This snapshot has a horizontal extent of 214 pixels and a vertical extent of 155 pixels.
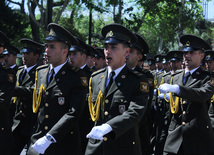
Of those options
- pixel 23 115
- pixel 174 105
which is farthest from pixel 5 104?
pixel 174 105

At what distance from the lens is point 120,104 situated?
3.49 metres

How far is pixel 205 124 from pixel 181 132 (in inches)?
15.2

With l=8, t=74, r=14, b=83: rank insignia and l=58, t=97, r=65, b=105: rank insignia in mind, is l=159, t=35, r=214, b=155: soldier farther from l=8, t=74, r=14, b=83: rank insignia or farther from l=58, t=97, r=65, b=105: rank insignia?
l=8, t=74, r=14, b=83: rank insignia

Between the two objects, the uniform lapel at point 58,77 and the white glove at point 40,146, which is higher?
the uniform lapel at point 58,77

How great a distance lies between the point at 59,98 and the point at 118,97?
2.70 feet

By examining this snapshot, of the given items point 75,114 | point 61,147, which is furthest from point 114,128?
point 61,147

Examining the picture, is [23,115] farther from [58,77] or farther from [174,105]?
[174,105]

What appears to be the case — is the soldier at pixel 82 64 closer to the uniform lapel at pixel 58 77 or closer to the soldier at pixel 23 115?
the soldier at pixel 23 115

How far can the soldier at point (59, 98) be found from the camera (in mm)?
3754

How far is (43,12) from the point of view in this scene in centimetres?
1445

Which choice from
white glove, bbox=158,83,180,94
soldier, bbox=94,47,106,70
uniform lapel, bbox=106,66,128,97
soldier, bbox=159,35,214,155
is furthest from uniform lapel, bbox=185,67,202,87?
soldier, bbox=94,47,106,70

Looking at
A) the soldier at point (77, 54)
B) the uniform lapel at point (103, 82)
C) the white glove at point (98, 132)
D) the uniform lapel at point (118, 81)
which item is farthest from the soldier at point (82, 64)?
the white glove at point (98, 132)

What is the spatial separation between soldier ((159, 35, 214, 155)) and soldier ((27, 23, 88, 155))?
5.51 ft

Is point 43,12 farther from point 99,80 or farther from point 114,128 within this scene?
point 114,128
